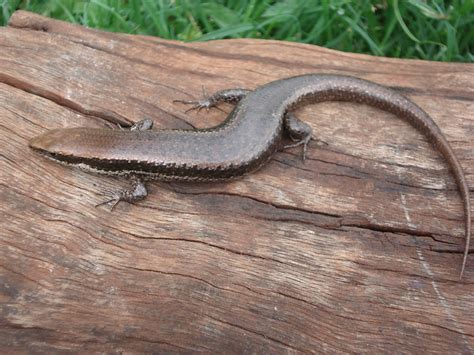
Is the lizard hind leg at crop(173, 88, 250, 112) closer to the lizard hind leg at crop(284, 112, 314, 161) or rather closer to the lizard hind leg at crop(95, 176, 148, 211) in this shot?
the lizard hind leg at crop(284, 112, 314, 161)

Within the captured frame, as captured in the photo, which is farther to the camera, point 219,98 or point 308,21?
point 308,21

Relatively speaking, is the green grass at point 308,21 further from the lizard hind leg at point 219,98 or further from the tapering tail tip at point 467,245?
the tapering tail tip at point 467,245

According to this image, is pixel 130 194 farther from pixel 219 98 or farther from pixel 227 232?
pixel 219 98

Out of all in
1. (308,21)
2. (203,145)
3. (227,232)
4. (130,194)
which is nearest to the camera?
(227,232)

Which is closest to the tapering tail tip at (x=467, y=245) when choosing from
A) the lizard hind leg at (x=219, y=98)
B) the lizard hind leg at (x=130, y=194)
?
the lizard hind leg at (x=219, y=98)

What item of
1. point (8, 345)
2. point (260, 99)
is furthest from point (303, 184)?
point (8, 345)

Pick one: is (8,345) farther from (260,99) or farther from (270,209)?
(260,99)

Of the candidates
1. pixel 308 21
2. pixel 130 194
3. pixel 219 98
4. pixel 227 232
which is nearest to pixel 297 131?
pixel 219 98
